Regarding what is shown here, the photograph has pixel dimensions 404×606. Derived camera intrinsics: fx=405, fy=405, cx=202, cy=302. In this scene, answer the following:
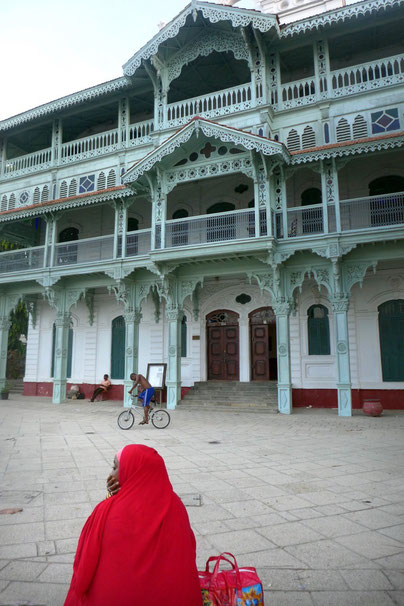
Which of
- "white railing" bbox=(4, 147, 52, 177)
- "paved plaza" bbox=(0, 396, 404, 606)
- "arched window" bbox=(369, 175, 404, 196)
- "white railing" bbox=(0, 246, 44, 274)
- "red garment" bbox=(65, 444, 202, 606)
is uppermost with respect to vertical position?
"white railing" bbox=(4, 147, 52, 177)

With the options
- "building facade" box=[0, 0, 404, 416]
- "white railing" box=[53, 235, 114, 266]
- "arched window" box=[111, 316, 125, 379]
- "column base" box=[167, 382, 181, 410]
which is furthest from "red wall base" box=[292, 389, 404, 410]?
"white railing" box=[53, 235, 114, 266]

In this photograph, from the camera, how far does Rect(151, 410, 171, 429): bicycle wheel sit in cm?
1078

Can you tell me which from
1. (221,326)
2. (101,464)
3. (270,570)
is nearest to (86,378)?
(221,326)

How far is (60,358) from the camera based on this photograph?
16.5m

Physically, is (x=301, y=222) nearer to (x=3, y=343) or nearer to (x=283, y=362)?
(x=283, y=362)

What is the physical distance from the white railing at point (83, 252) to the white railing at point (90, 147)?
369cm

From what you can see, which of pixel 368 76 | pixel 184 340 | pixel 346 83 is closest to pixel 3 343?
pixel 184 340

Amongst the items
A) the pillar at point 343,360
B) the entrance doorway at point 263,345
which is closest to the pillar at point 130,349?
the entrance doorway at point 263,345

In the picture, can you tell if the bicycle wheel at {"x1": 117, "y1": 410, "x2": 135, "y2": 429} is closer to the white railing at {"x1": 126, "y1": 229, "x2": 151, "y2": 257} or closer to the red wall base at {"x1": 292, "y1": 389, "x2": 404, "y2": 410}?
the white railing at {"x1": 126, "y1": 229, "x2": 151, "y2": 257}

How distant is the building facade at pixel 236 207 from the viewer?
1284 centimetres

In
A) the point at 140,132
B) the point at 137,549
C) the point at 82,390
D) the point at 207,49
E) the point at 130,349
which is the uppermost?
the point at 207,49

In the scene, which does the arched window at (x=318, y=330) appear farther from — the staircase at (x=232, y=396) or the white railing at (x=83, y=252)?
the white railing at (x=83, y=252)

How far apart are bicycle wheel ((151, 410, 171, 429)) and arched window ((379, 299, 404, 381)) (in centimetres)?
784

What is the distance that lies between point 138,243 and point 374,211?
817 cm
